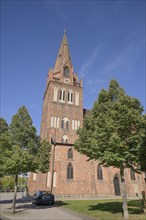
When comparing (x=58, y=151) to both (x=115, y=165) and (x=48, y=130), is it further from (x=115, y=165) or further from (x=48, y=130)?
(x=115, y=165)

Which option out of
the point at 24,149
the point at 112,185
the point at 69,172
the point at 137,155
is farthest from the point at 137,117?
the point at 112,185

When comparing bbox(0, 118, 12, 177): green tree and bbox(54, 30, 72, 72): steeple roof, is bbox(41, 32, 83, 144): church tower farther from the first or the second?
bbox(0, 118, 12, 177): green tree

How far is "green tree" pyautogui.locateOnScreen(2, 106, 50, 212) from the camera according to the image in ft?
47.4

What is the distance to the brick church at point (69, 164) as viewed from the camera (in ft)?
106

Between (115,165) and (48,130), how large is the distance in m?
25.3

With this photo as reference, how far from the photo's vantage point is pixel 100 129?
43.7 feet

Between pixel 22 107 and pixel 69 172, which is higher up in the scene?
pixel 22 107

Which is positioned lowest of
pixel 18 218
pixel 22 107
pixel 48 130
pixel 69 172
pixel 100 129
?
pixel 18 218

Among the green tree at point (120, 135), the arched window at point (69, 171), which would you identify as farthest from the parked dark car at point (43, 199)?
the arched window at point (69, 171)

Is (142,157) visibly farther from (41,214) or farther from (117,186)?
(117,186)

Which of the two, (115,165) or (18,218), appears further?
(115,165)

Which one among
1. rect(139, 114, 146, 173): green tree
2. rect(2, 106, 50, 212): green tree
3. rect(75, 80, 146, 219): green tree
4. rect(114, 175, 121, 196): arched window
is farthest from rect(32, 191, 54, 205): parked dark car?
rect(114, 175, 121, 196): arched window

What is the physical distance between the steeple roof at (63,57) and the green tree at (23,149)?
31.6 meters

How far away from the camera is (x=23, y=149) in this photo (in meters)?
16.0
